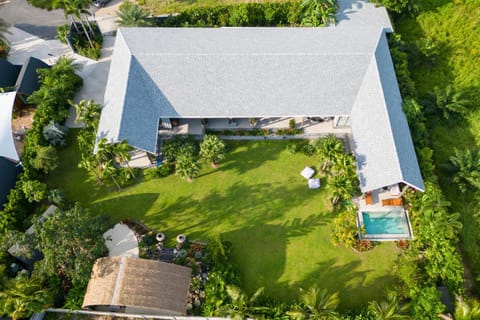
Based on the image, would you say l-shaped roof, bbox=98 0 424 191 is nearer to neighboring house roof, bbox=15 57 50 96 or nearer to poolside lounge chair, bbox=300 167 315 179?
poolside lounge chair, bbox=300 167 315 179

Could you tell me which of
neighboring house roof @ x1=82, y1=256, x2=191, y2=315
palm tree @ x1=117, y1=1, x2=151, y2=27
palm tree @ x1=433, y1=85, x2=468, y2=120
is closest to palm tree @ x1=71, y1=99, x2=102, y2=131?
palm tree @ x1=117, y1=1, x2=151, y2=27

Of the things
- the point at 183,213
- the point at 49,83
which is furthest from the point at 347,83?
the point at 49,83

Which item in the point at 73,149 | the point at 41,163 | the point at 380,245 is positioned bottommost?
the point at 380,245

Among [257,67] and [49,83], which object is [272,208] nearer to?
[257,67]

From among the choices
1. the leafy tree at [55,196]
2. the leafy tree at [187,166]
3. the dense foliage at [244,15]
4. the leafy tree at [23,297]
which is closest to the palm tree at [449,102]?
the dense foliage at [244,15]

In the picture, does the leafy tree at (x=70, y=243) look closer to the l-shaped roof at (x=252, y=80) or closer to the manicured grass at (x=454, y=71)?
the l-shaped roof at (x=252, y=80)

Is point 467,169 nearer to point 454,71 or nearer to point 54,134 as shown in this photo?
point 454,71
